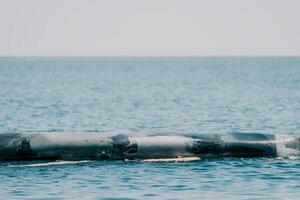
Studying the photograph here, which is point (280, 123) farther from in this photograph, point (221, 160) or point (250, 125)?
point (221, 160)

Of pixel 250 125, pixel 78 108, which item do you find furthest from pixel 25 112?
pixel 250 125

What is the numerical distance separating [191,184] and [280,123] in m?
21.6

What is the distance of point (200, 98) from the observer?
69.4m

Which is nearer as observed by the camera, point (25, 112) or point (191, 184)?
point (191, 184)

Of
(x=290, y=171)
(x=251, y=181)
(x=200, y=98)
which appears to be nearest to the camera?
(x=251, y=181)

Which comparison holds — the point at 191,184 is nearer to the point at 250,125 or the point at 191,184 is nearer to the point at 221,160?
the point at 221,160

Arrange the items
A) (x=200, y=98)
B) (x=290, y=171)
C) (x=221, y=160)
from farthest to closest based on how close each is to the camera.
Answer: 1. (x=200, y=98)
2. (x=221, y=160)
3. (x=290, y=171)

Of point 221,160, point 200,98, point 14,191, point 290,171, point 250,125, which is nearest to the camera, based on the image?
point 14,191

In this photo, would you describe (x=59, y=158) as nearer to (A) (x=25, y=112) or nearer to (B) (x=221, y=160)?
(B) (x=221, y=160)

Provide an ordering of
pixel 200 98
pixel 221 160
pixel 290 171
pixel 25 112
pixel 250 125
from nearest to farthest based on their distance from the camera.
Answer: pixel 290 171 < pixel 221 160 < pixel 250 125 < pixel 25 112 < pixel 200 98

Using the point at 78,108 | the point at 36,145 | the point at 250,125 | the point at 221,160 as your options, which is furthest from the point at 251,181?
the point at 78,108

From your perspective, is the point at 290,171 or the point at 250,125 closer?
the point at 290,171

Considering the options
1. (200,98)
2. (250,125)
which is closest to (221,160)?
(250,125)

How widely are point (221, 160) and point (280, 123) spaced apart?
17.5 meters
